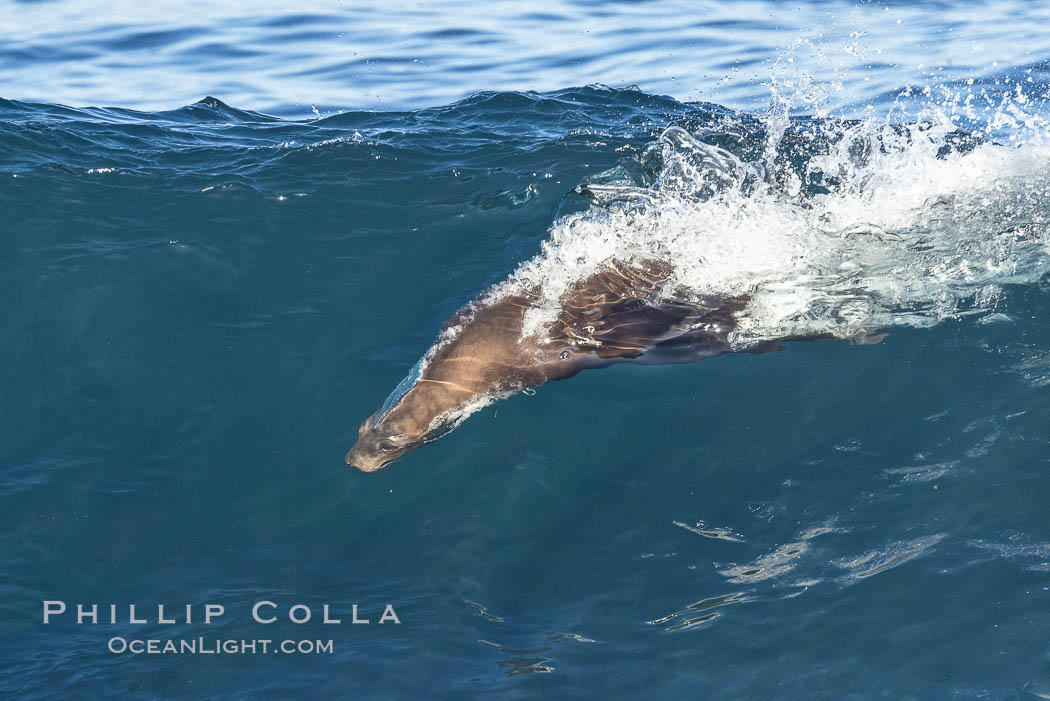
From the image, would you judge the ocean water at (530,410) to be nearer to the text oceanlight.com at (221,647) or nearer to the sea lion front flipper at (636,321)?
the text oceanlight.com at (221,647)

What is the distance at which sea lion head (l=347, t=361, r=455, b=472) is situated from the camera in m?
5.54

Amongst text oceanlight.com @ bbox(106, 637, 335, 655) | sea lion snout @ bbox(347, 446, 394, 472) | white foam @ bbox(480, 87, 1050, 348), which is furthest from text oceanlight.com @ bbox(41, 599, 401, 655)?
white foam @ bbox(480, 87, 1050, 348)

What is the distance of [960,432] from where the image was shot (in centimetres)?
561

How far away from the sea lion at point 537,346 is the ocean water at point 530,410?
0.55ft

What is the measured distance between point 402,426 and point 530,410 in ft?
3.23

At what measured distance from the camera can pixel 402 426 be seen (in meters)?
5.53

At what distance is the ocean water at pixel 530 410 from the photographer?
4535 mm

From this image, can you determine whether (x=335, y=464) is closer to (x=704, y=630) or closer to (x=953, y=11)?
(x=704, y=630)

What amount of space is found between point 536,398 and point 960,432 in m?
2.59

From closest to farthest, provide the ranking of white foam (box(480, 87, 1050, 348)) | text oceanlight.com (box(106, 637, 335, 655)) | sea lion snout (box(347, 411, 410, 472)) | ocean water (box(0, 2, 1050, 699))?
1. ocean water (box(0, 2, 1050, 699))
2. text oceanlight.com (box(106, 637, 335, 655))
3. sea lion snout (box(347, 411, 410, 472))
4. white foam (box(480, 87, 1050, 348))

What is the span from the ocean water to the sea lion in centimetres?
17


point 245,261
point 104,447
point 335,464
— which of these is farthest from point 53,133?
point 335,464

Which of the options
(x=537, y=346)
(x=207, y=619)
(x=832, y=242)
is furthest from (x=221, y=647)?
(x=832, y=242)

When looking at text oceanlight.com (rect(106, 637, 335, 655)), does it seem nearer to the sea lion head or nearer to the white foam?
the sea lion head
